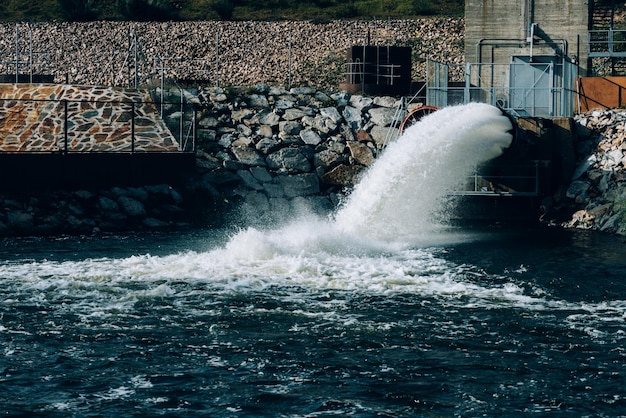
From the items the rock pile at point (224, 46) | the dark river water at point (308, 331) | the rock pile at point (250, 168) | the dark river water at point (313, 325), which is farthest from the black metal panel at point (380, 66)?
the dark river water at point (308, 331)

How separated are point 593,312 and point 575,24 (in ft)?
74.3

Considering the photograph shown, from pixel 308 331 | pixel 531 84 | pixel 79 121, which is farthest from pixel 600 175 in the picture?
pixel 308 331

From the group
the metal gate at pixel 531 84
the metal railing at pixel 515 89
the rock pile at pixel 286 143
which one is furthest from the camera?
the metal gate at pixel 531 84

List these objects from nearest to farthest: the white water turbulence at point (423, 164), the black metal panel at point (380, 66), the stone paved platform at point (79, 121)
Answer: the white water turbulence at point (423, 164)
the stone paved platform at point (79, 121)
the black metal panel at point (380, 66)

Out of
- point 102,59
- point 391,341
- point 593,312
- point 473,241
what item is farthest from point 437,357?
point 102,59

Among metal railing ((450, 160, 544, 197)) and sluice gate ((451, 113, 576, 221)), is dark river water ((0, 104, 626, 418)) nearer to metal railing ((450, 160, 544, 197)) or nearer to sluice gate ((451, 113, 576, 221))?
metal railing ((450, 160, 544, 197))

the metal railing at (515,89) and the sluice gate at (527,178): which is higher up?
the metal railing at (515,89)

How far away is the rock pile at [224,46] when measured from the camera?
54.8m

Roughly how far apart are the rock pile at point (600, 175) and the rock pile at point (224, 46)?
56.6ft

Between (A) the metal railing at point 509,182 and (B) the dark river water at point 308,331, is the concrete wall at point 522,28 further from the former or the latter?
(B) the dark river water at point 308,331

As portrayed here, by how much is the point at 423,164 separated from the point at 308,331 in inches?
623

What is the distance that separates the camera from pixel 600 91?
38.4 m

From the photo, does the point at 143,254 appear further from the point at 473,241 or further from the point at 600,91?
the point at 600,91

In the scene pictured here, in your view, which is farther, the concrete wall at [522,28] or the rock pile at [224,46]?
the rock pile at [224,46]
